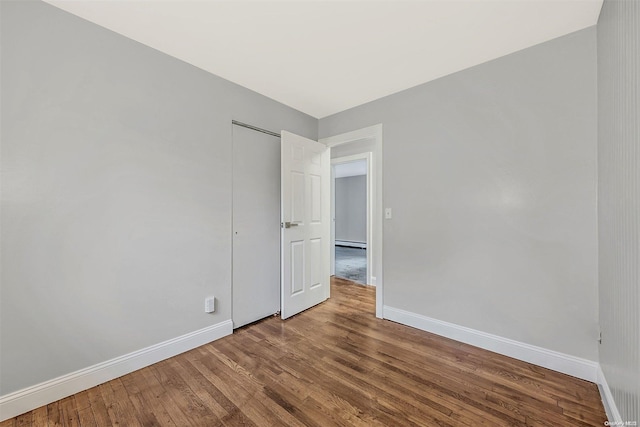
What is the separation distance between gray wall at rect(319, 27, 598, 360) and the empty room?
0.6 inches

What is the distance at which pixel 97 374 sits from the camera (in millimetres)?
1646

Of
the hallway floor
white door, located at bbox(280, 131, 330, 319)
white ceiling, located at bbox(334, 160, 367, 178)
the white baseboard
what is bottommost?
the hallway floor

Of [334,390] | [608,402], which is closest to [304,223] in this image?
[334,390]

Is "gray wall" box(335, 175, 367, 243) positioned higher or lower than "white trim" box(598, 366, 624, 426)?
higher

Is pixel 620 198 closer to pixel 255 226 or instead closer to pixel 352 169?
pixel 255 226

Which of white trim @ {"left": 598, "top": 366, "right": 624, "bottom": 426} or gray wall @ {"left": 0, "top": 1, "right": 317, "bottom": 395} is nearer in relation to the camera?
white trim @ {"left": 598, "top": 366, "right": 624, "bottom": 426}

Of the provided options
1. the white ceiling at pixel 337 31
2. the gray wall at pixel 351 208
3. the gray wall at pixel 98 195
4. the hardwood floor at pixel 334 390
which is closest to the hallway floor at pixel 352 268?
the hardwood floor at pixel 334 390

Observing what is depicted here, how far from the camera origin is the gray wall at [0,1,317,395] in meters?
1.41

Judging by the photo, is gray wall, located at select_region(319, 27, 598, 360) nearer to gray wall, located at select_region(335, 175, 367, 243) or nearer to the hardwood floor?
the hardwood floor

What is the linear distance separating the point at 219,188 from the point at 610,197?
2.76 metres

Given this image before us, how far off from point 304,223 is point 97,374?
6.82ft

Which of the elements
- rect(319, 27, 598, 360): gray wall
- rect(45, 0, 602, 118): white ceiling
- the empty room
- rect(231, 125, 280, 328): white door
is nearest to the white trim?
the empty room

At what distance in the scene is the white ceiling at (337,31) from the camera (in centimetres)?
153

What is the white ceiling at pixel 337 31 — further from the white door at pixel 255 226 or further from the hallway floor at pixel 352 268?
the hallway floor at pixel 352 268
